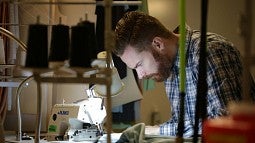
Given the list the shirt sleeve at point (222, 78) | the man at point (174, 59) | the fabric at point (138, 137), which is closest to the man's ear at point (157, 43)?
the man at point (174, 59)

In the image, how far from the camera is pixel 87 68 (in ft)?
3.06

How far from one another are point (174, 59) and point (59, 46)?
42.0 inches

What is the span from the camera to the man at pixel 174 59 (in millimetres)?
1586

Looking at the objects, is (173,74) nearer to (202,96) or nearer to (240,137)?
(202,96)

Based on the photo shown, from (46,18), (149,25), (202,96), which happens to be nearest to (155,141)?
(202,96)

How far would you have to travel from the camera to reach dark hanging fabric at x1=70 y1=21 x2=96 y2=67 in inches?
36.7

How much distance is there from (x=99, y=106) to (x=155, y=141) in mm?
619

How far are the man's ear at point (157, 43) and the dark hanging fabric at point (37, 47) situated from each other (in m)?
1.03

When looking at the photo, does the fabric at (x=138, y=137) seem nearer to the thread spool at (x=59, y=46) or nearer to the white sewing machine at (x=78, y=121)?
the white sewing machine at (x=78, y=121)

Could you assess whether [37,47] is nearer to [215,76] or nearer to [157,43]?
[215,76]

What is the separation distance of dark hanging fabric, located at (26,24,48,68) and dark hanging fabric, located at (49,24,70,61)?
4 centimetres

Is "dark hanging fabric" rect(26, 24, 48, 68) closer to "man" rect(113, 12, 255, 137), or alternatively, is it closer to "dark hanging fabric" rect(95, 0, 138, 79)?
"man" rect(113, 12, 255, 137)

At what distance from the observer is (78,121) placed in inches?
82.0

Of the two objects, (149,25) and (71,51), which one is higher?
(149,25)
